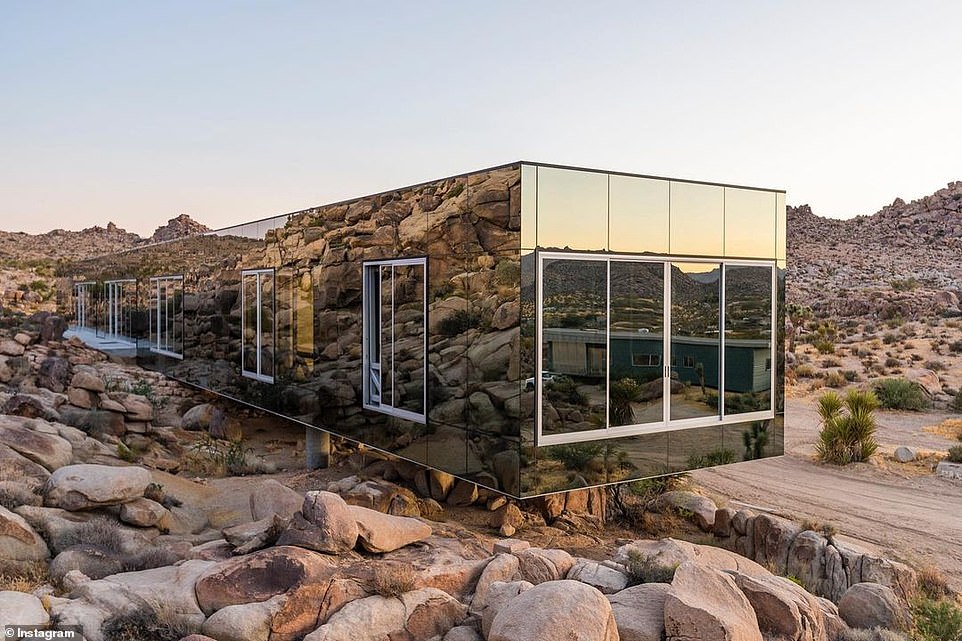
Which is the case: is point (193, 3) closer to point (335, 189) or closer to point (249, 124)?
point (249, 124)

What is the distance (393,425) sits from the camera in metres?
9.52

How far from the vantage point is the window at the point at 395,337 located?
8984mm

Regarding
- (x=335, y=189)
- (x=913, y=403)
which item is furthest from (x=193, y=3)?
(x=913, y=403)

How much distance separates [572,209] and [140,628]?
5520 millimetres

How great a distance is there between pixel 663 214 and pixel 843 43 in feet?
44.4

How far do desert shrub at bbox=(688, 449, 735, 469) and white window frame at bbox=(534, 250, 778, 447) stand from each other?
0.37 metres

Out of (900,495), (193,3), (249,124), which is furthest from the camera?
(249,124)

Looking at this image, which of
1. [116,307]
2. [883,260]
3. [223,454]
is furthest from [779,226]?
[883,260]

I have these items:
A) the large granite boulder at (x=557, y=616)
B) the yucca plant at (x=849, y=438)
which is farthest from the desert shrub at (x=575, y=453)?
the yucca plant at (x=849, y=438)

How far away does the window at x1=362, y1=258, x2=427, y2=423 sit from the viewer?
898 cm

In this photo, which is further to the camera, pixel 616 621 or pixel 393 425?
pixel 393 425

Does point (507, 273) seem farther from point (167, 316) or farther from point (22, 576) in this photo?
point (167, 316)

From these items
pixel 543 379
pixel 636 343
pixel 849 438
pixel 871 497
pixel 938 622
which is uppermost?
pixel 636 343

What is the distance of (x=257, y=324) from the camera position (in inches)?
521
